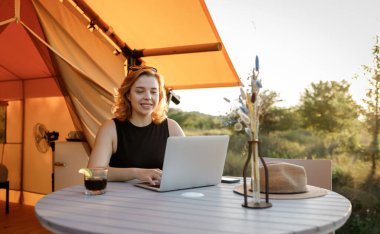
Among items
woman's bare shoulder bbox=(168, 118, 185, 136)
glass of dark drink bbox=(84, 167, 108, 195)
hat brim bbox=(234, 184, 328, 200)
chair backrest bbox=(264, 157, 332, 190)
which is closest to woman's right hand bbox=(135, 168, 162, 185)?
glass of dark drink bbox=(84, 167, 108, 195)

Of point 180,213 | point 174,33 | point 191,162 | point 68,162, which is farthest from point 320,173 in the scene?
point 68,162

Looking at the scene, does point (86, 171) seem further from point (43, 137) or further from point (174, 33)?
point (43, 137)

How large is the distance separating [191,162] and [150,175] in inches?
10.1

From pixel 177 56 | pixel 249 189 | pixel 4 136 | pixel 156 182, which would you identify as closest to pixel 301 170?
pixel 249 189

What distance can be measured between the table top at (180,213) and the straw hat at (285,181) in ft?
0.25

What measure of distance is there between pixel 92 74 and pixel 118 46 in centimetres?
45

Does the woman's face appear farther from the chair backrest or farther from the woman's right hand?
the chair backrest

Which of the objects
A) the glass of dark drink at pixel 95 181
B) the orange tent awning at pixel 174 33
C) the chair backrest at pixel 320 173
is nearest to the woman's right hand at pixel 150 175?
the glass of dark drink at pixel 95 181

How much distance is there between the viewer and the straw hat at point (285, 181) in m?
1.52

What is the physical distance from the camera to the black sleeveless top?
2230 millimetres

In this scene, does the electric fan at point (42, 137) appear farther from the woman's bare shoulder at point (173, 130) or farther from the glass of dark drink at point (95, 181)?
the glass of dark drink at point (95, 181)

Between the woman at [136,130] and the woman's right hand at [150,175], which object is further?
the woman at [136,130]

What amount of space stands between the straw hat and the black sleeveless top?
862 mm

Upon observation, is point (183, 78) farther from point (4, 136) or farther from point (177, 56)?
point (4, 136)
